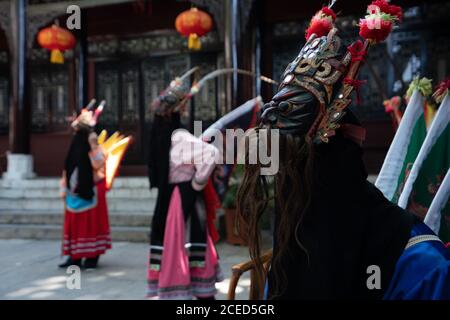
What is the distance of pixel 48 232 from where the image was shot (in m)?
8.26

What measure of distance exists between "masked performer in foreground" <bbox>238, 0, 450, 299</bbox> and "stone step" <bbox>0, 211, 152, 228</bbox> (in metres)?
6.80

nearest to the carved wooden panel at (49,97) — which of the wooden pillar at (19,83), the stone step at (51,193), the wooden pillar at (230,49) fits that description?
the wooden pillar at (19,83)

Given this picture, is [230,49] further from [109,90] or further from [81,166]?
[109,90]

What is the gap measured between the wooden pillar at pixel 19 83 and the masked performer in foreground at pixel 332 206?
9.58m

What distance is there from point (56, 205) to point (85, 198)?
11.9ft

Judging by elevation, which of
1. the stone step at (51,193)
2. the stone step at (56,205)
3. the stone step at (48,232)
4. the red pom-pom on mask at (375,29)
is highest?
the red pom-pom on mask at (375,29)

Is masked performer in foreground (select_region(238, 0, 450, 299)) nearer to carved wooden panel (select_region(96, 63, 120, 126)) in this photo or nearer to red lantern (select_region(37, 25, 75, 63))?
red lantern (select_region(37, 25, 75, 63))

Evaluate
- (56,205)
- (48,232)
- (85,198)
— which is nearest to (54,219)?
(48,232)

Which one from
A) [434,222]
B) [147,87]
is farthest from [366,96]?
[434,222]

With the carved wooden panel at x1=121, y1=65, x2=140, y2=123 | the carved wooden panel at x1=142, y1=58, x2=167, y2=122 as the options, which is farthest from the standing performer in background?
the carved wooden panel at x1=121, y1=65, x2=140, y2=123

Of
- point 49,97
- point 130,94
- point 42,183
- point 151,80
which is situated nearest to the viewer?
point 42,183

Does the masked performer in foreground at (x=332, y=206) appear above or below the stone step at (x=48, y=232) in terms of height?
above

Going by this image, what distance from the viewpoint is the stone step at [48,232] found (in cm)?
777

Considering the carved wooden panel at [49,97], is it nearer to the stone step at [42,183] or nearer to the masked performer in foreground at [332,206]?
the stone step at [42,183]
